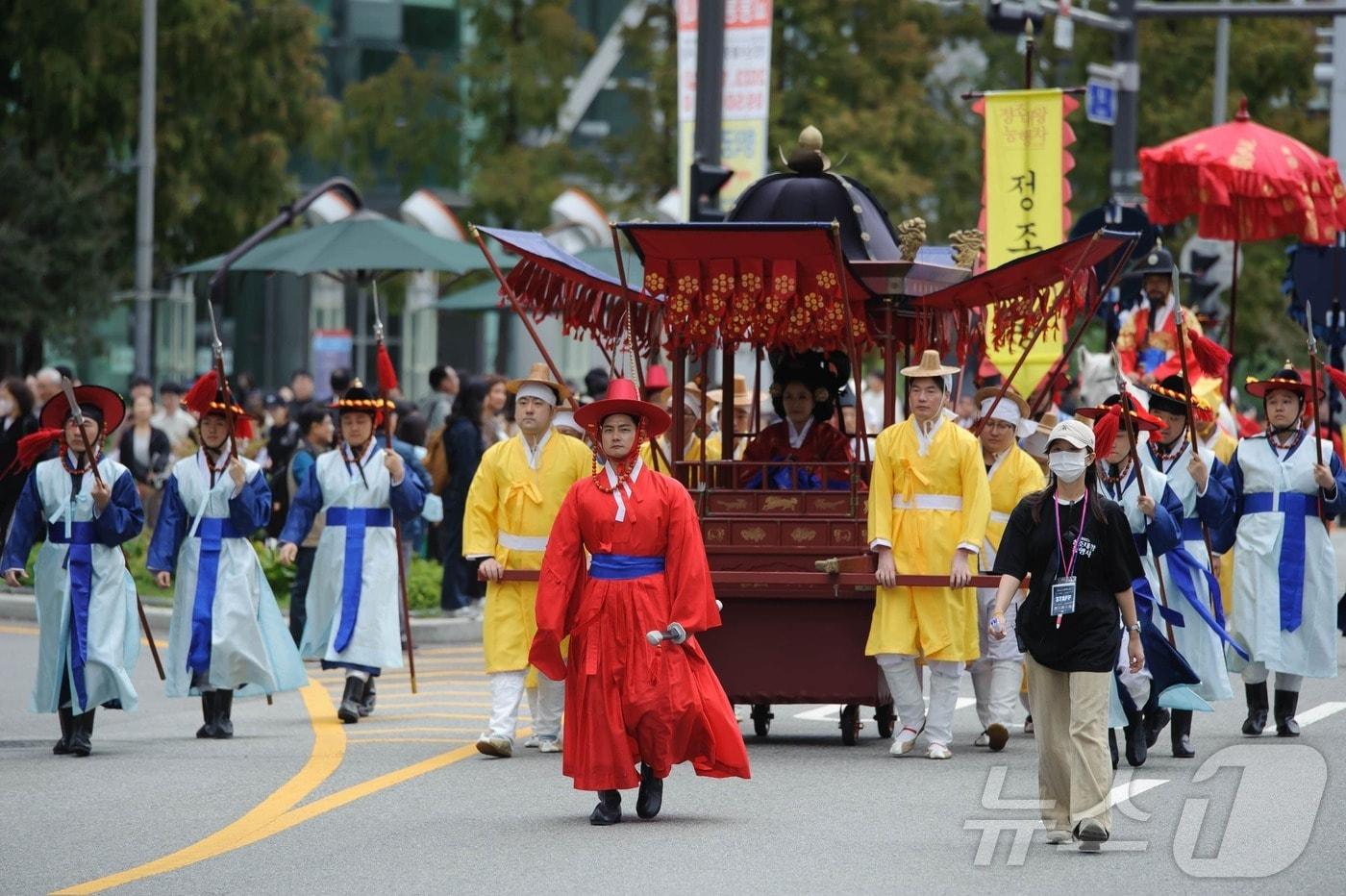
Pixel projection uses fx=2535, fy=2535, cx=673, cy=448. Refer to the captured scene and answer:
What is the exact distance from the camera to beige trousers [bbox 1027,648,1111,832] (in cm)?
905

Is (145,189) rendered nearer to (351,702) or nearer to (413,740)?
(351,702)

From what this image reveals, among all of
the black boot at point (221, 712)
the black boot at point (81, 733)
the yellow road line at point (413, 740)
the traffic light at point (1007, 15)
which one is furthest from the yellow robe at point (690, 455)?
the traffic light at point (1007, 15)

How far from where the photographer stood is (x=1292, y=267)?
60.8ft

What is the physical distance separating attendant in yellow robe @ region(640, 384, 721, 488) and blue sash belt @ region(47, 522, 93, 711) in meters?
2.75

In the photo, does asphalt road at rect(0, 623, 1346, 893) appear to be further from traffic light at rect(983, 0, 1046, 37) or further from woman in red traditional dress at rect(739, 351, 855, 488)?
traffic light at rect(983, 0, 1046, 37)

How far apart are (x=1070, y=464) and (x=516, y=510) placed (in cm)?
373

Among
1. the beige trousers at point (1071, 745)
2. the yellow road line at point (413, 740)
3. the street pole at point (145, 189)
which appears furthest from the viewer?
the street pole at point (145, 189)

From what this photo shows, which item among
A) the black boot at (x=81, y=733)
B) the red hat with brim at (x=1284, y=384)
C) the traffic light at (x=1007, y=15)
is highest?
the traffic light at (x=1007, y=15)

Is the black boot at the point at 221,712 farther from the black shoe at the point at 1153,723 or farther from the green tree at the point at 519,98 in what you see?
the green tree at the point at 519,98

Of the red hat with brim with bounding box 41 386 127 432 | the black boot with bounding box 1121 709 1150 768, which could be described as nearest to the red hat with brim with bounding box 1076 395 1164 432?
the black boot with bounding box 1121 709 1150 768

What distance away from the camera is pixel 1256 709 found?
1262 cm

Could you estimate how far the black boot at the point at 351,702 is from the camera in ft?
44.2

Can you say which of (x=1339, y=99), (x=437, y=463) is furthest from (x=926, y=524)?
(x=1339, y=99)

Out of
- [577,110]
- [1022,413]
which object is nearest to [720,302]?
[1022,413]
